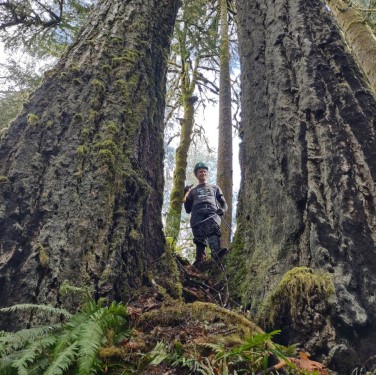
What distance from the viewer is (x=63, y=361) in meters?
1.69

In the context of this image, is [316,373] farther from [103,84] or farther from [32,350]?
[103,84]

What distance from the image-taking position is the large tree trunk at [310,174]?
7.68 feet

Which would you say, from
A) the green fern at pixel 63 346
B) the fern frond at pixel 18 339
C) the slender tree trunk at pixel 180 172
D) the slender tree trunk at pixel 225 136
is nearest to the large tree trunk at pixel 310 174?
the green fern at pixel 63 346

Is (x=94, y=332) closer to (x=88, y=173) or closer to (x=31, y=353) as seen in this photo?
(x=31, y=353)

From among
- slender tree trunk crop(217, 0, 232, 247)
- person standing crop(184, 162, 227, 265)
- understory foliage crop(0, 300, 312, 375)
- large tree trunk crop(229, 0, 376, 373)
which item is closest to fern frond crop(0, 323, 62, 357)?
understory foliage crop(0, 300, 312, 375)

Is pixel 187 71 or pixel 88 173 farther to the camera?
pixel 187 71

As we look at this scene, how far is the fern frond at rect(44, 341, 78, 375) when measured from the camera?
164 centimetres

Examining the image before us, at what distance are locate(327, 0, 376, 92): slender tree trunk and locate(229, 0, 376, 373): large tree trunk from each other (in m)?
3.16

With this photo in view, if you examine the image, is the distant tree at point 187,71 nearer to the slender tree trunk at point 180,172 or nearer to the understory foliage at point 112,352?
the slender tree trunk at point 180,172

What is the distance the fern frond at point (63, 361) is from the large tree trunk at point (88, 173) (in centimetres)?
82

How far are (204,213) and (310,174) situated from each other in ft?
12.1

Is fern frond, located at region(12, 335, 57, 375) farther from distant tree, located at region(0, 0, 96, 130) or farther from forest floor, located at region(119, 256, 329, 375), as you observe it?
distant tree, located at region(0, 0, 96, 130)

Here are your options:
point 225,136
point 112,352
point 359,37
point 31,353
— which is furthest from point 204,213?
point 31,353

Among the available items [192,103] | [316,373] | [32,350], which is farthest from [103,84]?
[192,103]
